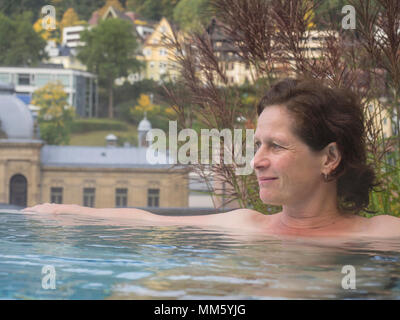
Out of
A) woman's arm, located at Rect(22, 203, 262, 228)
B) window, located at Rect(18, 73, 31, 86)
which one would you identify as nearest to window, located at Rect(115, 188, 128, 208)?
window, located at Rect(18, 73, 31, 86)

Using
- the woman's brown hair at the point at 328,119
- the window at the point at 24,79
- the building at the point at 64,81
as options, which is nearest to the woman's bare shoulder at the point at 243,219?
the woman's brown hair at the point at 328,119

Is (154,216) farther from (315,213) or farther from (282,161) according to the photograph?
(282,161)

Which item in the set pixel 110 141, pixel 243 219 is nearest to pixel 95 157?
pixel 110 141

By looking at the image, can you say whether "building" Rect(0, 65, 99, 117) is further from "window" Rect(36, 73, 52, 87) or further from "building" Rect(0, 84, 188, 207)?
"building" Rect(0, 84, 188, 207)

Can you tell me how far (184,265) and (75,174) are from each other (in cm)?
4976

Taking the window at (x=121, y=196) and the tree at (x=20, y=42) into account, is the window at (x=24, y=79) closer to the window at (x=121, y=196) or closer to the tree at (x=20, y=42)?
the tree at (x=20, y=42)

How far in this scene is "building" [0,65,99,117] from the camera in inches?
2527

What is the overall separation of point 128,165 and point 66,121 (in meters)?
12.5

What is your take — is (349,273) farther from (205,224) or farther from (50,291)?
(205,224)

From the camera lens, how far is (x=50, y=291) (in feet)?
6.09

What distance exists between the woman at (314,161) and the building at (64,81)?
61941 mm

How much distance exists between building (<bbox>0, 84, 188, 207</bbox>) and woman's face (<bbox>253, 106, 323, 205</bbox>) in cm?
4785

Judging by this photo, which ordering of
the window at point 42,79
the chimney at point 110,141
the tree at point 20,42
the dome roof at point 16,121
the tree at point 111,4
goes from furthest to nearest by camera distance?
the tree at point 111,4
the window at point 42,79
the tree at point 20,42
the chimney at point 110,141
the dome roof at point 16,121

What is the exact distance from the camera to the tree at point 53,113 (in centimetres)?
5850
